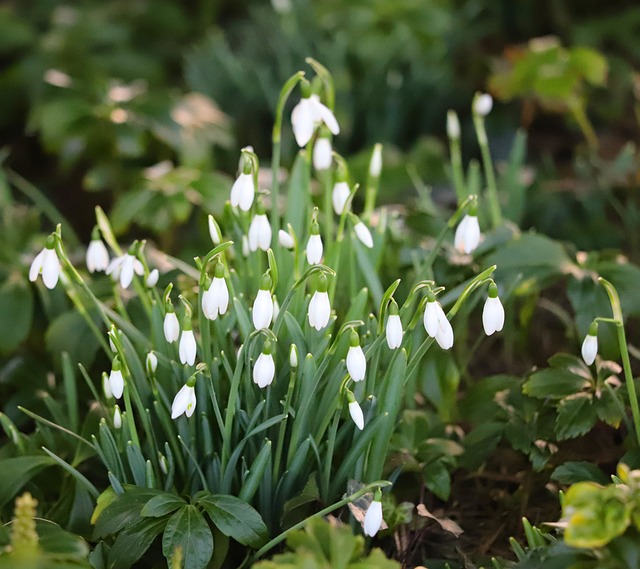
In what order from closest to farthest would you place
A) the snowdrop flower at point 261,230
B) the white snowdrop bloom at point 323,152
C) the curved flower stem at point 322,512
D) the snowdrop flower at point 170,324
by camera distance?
the curved flower stem at point 322,512
the snowdrop flower at point 170,324
the snowdrop flower at point 261,230
the white snowdrop bloom at point 323,152

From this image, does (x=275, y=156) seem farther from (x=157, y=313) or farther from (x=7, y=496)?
(x=7, y=496)

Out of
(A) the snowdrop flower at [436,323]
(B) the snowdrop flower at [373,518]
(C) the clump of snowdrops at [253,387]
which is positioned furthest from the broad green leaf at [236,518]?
(A) the snowdrop flower at [436,323]

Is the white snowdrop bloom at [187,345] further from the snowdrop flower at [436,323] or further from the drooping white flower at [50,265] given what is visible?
the snowdrop flower at [436,323]

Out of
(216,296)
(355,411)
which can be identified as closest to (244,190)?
(216,296)

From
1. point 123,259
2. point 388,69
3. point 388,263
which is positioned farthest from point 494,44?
point 123,259

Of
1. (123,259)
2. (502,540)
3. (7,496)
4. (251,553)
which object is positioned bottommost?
(502,540)

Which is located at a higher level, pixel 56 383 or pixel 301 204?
pixel 301 204

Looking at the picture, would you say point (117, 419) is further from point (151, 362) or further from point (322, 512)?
point (322, 512)
